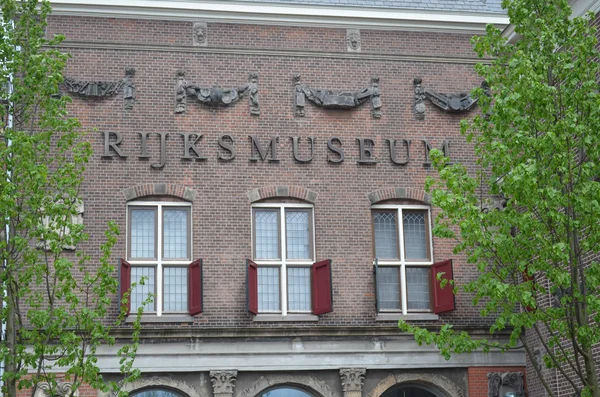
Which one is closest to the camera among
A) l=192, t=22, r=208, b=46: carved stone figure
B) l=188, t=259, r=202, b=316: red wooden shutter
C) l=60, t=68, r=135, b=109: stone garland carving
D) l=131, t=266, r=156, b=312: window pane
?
l=188, t=259, r=202, b=316: red wooden shutter

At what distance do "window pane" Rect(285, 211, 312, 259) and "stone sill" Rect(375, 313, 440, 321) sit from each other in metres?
1.86

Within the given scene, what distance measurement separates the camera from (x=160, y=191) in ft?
66.9

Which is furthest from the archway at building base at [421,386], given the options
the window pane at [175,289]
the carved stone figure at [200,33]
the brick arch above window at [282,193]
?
the carved stone figure at [200,33]

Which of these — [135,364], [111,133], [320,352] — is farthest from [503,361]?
[111,133]

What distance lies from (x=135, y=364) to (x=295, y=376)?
3036 millimetres

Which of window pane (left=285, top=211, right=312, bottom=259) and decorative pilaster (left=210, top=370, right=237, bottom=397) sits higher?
window pane (left=285, top=211, right=312, bottom=259)

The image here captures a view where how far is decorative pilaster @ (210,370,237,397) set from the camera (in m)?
19.5

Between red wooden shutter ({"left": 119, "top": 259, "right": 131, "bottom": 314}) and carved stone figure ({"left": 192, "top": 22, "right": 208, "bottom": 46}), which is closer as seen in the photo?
red wooden shutter ({"left": 119, "top": 259, "right": 131, "bottom": 314})

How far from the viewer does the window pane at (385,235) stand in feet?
69.4

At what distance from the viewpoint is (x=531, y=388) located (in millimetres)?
20609

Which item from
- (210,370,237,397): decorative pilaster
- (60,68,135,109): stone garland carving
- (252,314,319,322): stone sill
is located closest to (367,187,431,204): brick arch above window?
(252,314,319,322): stone sill

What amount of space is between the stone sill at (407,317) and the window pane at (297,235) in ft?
6.11

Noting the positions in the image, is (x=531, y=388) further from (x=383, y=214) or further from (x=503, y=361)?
(x=383, y=214)

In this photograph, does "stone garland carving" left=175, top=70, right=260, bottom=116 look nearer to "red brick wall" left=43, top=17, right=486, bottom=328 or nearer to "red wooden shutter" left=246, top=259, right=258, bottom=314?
"red brick wall" left=43, top=17, right=486, bottom=328
